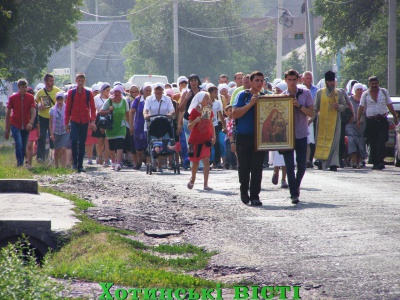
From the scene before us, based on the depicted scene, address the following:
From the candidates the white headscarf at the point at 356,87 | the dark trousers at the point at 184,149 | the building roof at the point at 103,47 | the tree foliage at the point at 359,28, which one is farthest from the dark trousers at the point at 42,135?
the building roof at the point at 103,47

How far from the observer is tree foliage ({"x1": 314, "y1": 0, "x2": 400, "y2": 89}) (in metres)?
39.3

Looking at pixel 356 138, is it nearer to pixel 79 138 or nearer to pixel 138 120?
pixel 138 120

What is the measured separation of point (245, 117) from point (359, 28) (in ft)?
96.3

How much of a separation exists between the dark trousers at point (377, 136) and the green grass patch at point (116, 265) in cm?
1131

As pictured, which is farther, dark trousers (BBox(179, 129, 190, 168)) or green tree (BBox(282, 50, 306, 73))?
green tree (BBox(282, 50, 306, 73))

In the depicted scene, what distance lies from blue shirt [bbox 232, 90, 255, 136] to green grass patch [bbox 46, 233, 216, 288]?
3.36m

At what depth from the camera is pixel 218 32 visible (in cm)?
8712

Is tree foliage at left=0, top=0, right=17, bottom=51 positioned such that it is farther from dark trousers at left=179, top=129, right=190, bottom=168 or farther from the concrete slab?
the concrete slab

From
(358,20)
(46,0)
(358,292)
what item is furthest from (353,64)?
(358,292)

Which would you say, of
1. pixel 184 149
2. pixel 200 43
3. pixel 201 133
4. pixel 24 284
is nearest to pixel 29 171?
pixel 184 149

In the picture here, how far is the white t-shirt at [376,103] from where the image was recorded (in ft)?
68.5

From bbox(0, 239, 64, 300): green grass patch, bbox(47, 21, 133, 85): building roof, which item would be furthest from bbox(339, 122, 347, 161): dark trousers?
bbox(47, 21, 133, 85): building roof

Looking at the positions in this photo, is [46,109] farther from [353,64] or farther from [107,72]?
[107,72]

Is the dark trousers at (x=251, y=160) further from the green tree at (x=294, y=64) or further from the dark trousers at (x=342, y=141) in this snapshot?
the green tree at (x=294, y=64)
